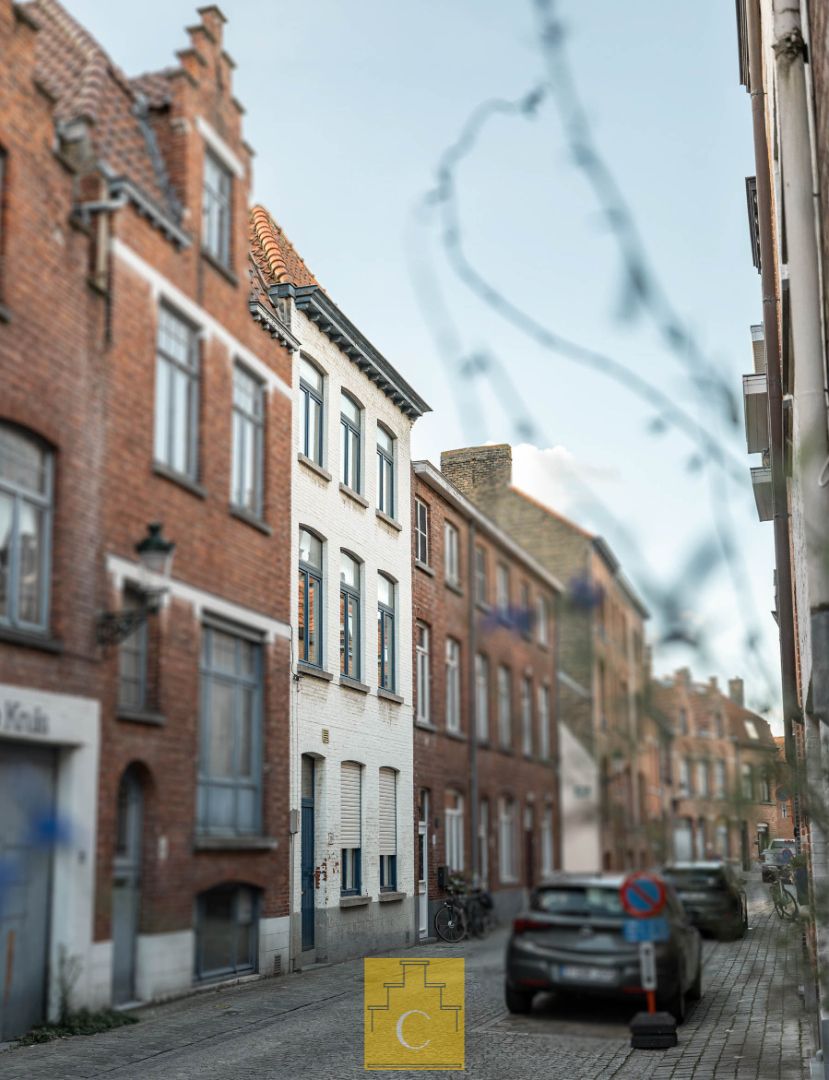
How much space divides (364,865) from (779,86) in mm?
3117

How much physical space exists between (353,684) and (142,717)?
1.46 metres

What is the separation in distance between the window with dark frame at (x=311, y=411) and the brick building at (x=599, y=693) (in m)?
0.95

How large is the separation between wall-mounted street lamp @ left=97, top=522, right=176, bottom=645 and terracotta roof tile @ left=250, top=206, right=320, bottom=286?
1075mm

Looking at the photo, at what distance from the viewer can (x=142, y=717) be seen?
2.12m

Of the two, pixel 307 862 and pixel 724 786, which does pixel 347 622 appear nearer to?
pixel 307 862

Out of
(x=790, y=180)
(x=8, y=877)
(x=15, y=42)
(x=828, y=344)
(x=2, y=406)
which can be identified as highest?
(x=790, y=180)

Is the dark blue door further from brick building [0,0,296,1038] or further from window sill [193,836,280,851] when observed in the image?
window sill [193,836,280,851]

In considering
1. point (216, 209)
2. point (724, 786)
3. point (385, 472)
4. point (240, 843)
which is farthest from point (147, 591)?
point (385, 472)

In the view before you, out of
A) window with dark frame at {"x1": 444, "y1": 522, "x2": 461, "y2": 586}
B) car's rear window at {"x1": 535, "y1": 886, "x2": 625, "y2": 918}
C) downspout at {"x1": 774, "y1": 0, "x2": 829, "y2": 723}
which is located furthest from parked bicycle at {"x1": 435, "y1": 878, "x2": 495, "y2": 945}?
downspout at {"x1": 774, "y1": 0, "x2": 829, "y2": 723}

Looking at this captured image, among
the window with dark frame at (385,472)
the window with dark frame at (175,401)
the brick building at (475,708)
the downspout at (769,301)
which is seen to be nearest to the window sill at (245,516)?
the window with dark frame at (175,401)

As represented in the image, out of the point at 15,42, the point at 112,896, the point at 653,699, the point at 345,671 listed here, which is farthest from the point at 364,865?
the point at 15,42

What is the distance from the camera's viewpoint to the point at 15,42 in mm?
2170

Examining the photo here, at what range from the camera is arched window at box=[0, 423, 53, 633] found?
199 centimetres

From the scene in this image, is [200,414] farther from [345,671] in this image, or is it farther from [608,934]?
[608,934]
